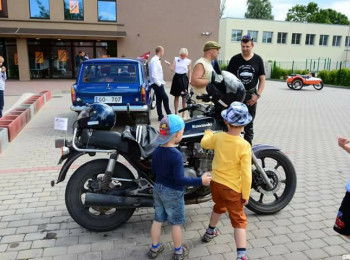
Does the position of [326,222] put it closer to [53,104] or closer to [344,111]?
[344,111]

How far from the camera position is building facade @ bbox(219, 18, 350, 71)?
42219 mm

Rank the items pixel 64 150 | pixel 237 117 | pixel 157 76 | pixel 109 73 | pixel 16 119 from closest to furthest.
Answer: pixel 237 117
pixel 64 150
pixel 16 119
pixel 109 73
pixel 157 76

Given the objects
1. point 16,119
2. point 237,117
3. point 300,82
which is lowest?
point 300,82

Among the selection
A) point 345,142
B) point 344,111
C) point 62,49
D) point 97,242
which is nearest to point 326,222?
point 345,142

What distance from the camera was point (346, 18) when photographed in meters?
71.9

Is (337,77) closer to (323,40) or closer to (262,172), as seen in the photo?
(262,172)

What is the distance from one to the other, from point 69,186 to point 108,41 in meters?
23.2

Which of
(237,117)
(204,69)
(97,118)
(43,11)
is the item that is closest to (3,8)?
(43,11)

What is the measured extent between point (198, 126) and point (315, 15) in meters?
78.3

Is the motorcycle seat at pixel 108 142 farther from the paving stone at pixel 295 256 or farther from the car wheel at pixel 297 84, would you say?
the car wheel at pixel 297 84

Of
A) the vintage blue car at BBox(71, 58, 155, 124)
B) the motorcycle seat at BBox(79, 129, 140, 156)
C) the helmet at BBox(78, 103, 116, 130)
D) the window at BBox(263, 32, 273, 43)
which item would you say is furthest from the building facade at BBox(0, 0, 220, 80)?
the motorcycle seat at BBox(79, 129, 140, 156)

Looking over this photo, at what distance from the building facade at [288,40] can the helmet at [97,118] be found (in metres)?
39.0

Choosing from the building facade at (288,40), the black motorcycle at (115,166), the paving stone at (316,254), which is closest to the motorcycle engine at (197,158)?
the black motorcycle at (115,166)

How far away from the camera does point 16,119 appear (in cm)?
777
